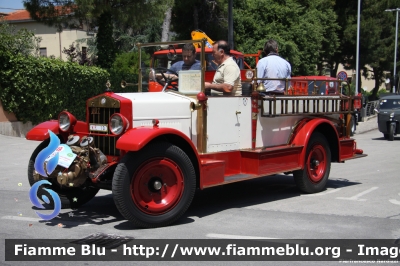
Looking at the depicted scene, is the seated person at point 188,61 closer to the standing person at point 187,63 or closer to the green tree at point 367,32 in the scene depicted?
the standing person at point 187,63

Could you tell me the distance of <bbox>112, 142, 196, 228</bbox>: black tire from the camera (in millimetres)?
5977

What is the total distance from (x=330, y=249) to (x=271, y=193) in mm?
3223

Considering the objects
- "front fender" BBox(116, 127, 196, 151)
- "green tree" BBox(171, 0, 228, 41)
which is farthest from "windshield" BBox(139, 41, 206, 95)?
"green tree" BBox(171, 0, 228, 41)

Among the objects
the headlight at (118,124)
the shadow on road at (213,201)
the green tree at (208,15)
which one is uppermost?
the green tree at (208,15)

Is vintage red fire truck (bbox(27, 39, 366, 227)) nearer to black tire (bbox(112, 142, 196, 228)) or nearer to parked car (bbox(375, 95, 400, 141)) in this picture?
black tire (bbox(112, 142, 196, 228))

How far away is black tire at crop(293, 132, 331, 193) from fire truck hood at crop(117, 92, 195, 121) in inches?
99.2

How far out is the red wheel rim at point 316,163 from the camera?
28.3 ft

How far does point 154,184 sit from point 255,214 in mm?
1599

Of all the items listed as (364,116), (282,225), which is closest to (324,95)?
(282,225)

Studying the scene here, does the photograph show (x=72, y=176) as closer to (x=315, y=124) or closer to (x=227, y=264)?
(x=227, y=264)

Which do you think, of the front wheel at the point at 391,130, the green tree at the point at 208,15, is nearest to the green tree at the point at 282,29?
the green tree at the point at 208,15

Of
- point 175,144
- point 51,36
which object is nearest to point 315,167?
point 175,144

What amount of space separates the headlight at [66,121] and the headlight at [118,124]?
0.93 meters

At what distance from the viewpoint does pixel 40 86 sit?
1706 centimetres
